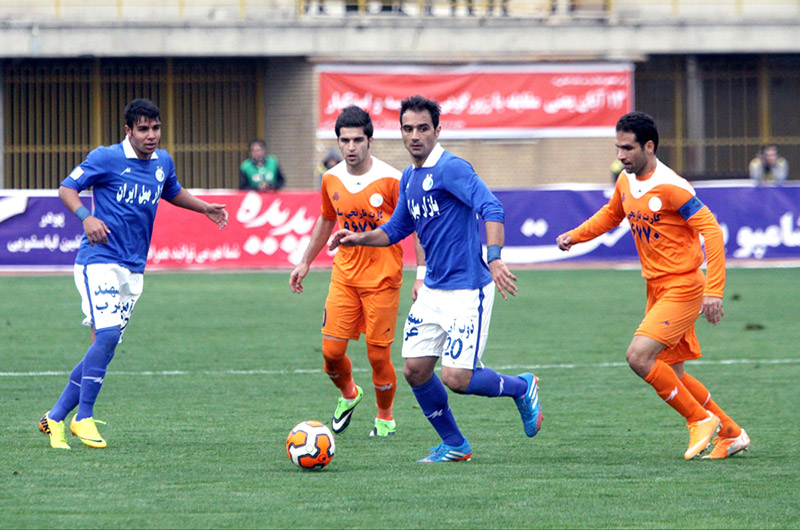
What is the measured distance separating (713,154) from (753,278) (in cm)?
1049

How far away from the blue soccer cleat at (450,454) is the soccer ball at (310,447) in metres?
0.56

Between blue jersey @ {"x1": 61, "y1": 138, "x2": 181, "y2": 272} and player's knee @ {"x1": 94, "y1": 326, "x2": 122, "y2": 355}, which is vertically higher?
blue jersey @ {"x1": 61, "y1": 138, "x2": 181, "y2": 272}

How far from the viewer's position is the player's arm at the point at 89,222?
22.7 feet

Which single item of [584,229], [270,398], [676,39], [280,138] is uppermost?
[676,39]

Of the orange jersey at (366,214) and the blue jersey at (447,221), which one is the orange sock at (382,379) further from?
the blue jersey at (447,221)

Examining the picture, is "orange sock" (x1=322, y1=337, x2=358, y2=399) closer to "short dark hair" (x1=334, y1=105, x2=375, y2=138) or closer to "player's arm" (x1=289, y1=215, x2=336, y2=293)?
"player's arm" (x1=289, y1=215, x2=336, y2=293)

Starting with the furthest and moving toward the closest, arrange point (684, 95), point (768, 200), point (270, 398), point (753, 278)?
point (684, 95)
point (768, 200)
point (753, 278)
point (270, 398)

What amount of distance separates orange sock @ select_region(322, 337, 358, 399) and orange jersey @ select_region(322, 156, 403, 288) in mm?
390

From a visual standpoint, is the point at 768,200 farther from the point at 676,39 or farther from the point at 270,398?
the point at 270,398

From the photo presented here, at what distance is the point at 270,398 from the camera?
358 inches

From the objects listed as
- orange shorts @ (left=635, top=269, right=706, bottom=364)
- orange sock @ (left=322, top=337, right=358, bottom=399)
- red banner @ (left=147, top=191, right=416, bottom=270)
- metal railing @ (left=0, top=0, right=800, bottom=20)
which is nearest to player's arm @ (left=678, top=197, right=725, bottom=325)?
orange shorts @ (left=635, top=269, right=706, bottom=364)

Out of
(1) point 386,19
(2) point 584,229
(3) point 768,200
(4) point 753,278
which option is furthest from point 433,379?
(1) point 386,19

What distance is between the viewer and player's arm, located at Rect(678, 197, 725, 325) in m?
6.37

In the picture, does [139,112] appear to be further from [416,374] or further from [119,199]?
[416,374]
